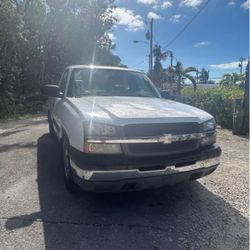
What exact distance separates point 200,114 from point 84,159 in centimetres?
163

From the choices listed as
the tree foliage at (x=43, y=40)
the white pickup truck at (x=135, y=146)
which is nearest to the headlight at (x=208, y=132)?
the white pickup truck at (x=135, y=146)

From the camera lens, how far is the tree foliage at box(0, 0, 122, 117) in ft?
46.9

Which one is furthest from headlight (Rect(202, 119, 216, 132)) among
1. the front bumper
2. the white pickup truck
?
the front bumper

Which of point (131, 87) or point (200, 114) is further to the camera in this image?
point (131, 87)

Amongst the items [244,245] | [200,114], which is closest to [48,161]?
Answer: [200,114]

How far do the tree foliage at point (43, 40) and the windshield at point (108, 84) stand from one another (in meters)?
10.2

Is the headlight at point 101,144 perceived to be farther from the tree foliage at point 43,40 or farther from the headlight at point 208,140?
the tree foliage at point 43,40

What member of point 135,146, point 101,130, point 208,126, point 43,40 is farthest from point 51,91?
point 43,40

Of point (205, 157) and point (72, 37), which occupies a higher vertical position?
point (72, 37)

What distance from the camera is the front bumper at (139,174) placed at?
2961 mm

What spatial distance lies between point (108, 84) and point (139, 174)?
2.25m

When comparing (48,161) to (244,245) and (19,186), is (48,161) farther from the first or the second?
(244,245)

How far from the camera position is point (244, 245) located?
9.24ft

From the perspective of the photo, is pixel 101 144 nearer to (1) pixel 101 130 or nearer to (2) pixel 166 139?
(1) pixel 101 130
